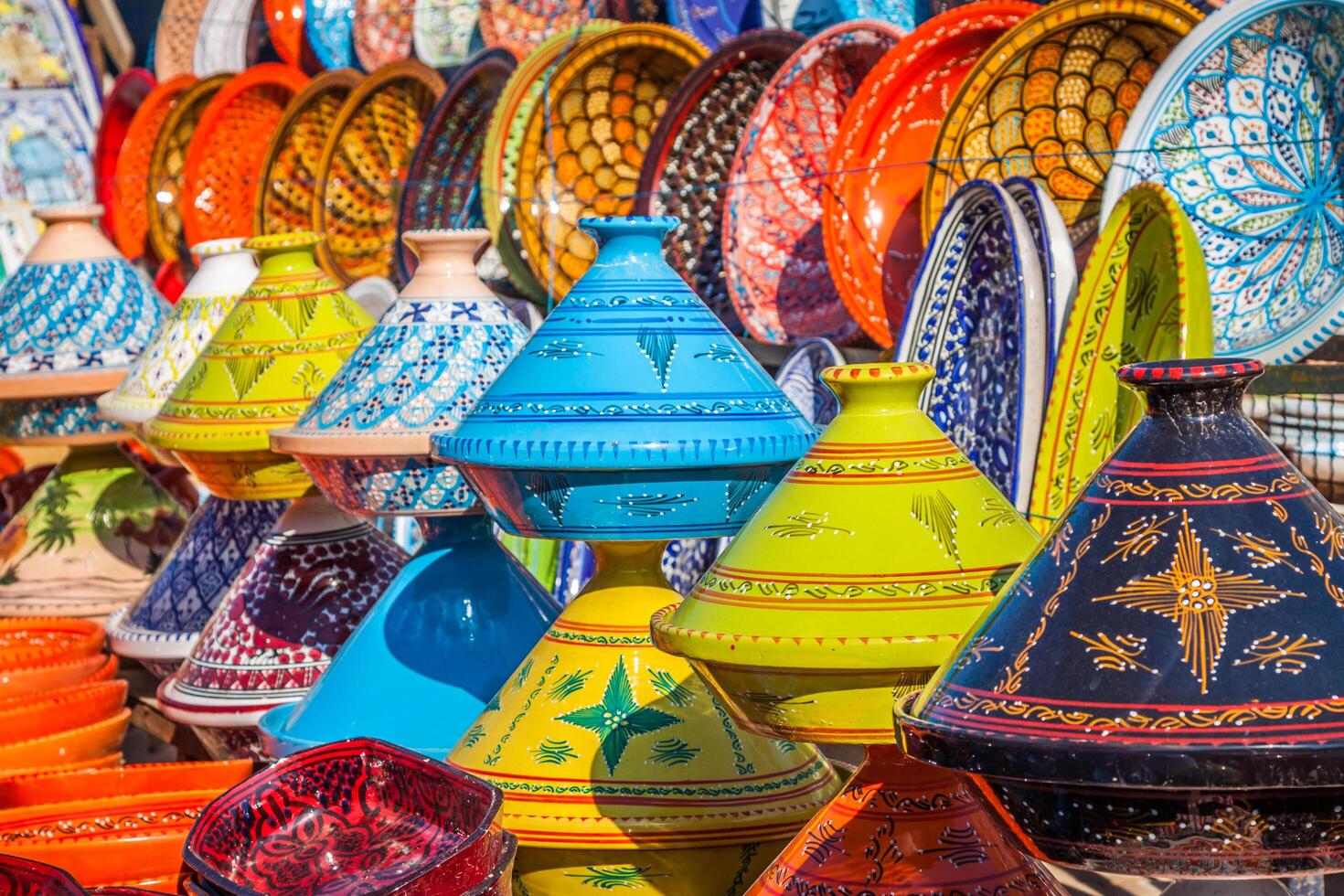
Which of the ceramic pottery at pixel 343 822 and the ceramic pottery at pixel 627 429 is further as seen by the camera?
the ceramic pottery at pixel 627 429

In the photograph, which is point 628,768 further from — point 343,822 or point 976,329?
point 976,329

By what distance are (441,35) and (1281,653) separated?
3.93 m

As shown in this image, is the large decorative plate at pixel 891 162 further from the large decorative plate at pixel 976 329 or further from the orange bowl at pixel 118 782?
the orange bowl at pixel 118 782

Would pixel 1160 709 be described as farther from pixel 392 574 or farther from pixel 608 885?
pixel 392 574

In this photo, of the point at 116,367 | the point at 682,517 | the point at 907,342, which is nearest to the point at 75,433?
the point at 116,367

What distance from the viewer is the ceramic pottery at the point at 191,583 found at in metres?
2.40

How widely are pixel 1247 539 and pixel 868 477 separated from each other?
318mm

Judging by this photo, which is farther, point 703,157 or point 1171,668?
point 703,157

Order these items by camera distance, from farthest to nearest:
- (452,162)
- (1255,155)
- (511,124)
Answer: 1. (452,162)
2. (511,124)
3. (1255,155)

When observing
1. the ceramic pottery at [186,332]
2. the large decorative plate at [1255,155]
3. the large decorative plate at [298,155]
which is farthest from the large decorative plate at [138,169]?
the large decorative plate at [1255,155]

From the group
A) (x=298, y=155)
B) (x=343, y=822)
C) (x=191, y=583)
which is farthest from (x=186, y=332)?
(x=298, y=155)

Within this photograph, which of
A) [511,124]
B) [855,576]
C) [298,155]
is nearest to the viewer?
[855,576]

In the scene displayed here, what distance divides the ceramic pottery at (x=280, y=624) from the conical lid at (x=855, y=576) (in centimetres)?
105

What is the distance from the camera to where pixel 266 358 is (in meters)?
2.04
